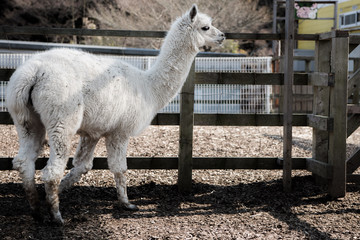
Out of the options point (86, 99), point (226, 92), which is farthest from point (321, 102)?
point (226, 92)

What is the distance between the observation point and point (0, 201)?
481 cm

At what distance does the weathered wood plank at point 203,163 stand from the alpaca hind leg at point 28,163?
1075 millimetres

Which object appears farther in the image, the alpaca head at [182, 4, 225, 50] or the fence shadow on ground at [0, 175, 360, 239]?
the alpaca head at [182, 4, 225, 50]

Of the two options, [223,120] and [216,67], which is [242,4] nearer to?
[216,67]

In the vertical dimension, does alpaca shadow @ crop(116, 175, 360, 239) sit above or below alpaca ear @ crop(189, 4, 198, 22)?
below

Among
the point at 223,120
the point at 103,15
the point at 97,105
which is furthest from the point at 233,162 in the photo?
the point at 103,15

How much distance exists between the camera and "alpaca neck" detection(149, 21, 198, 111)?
4.99 m

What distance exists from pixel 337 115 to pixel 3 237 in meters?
3.77

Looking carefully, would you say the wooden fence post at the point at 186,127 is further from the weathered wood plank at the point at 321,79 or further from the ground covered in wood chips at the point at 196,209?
the weathered wood plank at the point at 321,79

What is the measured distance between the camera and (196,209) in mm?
4781

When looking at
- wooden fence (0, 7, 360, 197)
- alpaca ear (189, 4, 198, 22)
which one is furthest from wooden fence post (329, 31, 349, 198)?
alpaca ear (189, 4, 198, 22)

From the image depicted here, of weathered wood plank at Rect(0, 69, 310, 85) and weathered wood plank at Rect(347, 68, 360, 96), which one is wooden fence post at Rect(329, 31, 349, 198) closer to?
weathered wood plank at Rect(347, 68, 360, 96)

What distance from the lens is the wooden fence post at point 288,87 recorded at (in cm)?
524

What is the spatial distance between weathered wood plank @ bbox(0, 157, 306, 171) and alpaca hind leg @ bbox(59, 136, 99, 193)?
1.07 ft
